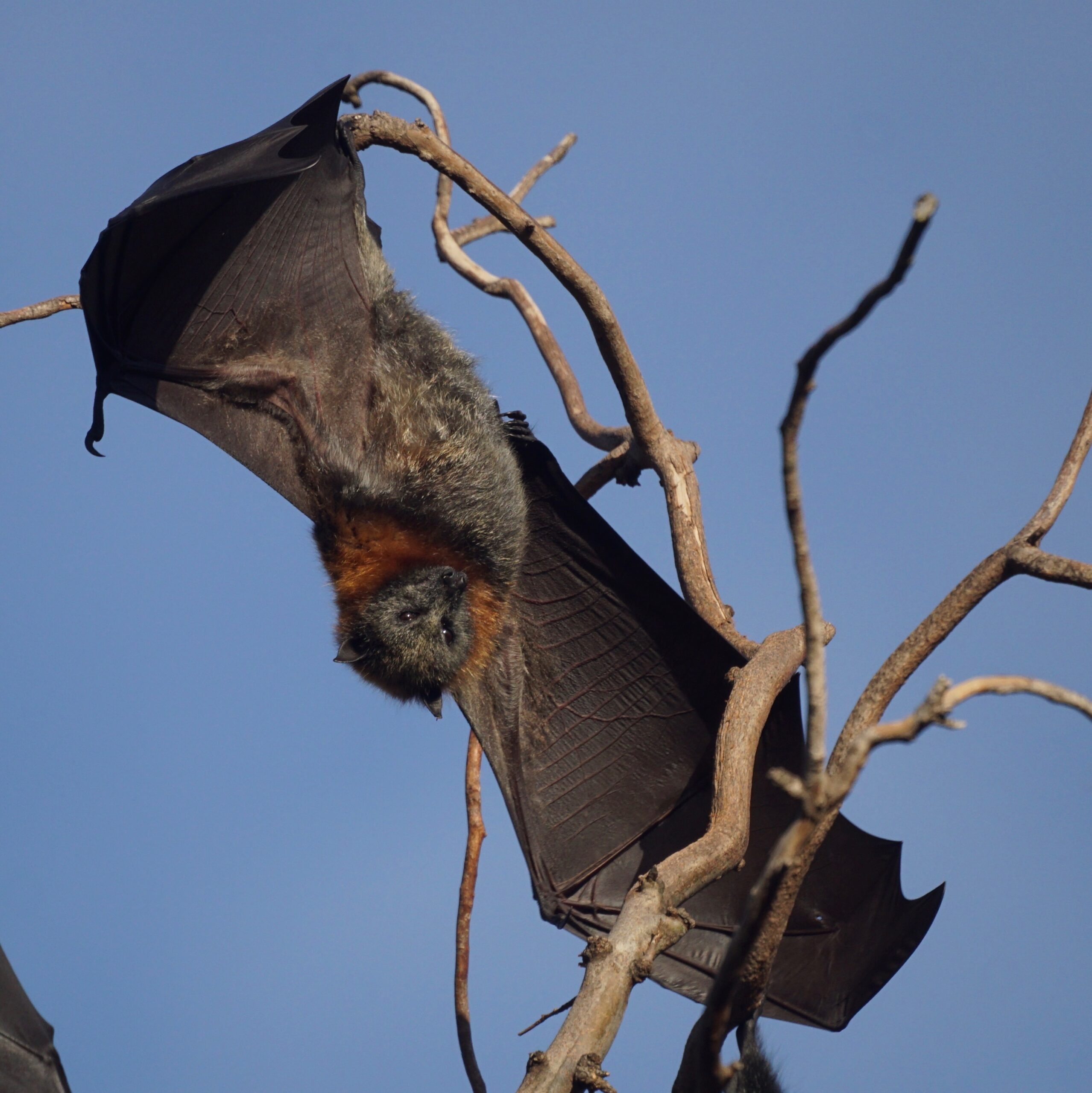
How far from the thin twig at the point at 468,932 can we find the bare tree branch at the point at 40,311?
3.07m

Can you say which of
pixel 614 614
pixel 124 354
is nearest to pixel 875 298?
pixel 614 614

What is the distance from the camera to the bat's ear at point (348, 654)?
568cm

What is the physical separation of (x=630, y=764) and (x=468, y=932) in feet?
4.79

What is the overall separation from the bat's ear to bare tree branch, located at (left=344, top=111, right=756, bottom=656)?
71.9 inches

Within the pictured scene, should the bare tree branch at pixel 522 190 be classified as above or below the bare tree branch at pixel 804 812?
above

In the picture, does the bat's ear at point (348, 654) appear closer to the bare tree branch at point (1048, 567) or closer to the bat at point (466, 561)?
the bat at point (466, 561)

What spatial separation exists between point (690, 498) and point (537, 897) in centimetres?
231

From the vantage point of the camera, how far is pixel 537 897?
5.61 m

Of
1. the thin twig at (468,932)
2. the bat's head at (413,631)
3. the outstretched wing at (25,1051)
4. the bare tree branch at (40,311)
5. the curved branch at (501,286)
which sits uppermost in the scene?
the curved branch at (501,286)

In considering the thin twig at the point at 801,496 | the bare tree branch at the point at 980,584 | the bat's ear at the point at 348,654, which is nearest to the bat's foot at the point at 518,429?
the bat's ear at the point at 348,654

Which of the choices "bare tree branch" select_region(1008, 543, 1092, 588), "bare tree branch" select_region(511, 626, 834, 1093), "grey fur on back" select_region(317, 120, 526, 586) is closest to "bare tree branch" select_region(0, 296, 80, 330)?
"grey fur on back" select_region(317, 120, 526, 586)

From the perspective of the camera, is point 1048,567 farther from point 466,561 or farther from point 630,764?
point 466,561

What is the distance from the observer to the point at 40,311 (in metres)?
4.62

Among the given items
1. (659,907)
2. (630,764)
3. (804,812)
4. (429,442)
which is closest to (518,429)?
(429,442)
